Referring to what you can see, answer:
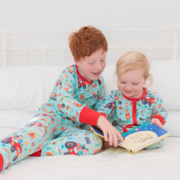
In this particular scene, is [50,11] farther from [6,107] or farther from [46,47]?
[6,107]

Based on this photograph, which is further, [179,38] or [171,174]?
[179,38]

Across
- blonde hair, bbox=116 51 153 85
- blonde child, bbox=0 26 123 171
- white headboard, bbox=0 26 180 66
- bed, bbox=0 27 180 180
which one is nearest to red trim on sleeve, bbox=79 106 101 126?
blonde child, bbox=0 26 123 171

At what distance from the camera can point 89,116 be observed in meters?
0.90

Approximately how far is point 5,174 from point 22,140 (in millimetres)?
160

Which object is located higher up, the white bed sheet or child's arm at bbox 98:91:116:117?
child's arm at bbox 98:91:116:117

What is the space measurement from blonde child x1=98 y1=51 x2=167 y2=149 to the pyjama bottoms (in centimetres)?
15

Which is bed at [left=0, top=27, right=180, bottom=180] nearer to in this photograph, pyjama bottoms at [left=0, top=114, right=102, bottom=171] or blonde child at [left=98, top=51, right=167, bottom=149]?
pyjama bottoms at [left=0, top=114, right=102, bottom=171]

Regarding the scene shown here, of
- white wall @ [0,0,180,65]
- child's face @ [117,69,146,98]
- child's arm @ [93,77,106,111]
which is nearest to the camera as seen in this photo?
child's face @ [117,69,146,98]

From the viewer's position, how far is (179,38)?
6.00 feet

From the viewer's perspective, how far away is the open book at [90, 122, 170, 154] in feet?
2.75

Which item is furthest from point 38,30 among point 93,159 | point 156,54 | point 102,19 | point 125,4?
point 93,159

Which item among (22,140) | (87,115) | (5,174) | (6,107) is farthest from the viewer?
(6,107)

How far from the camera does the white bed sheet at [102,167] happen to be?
2.05ft

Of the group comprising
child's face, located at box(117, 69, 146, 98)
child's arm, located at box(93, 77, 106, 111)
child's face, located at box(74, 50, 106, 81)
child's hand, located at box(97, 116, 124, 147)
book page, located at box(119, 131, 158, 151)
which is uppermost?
child's face, located at box(74, 50, 106, 81)
